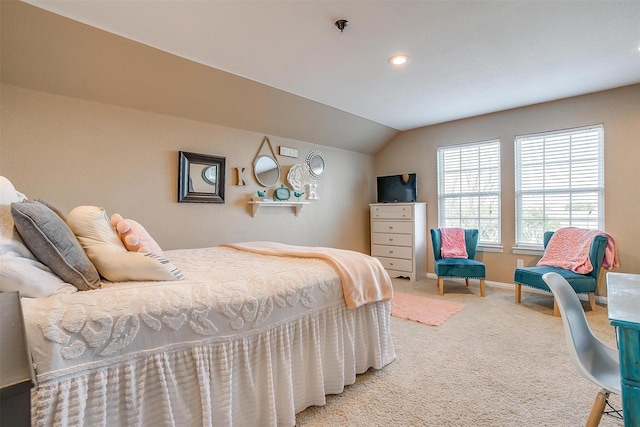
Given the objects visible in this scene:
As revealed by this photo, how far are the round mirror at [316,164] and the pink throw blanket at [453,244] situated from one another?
2.03 meters

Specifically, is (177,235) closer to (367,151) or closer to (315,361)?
(315,361)

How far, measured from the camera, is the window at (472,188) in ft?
14.6

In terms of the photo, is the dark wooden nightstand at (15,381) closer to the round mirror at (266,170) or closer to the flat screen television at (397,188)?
the round mirror at (266,170)

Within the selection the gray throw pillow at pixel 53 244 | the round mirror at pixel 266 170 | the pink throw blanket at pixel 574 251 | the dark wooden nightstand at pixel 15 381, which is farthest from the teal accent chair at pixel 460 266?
the dark wooden nightstand at pixel 15 381

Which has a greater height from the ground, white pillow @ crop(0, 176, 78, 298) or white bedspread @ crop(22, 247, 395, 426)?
white pillow @ crop(0, 176, 78, 298)

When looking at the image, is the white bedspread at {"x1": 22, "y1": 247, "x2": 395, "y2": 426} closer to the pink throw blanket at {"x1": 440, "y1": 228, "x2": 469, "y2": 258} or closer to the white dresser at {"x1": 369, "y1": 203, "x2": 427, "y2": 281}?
the pink throw blanket at {"x1": 440, "y1": 228, "x2": 469, "y2": 258}

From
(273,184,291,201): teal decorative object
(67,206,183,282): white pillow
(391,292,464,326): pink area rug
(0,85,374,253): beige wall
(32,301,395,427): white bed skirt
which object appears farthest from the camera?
(273,184,291,201): teal decorative object

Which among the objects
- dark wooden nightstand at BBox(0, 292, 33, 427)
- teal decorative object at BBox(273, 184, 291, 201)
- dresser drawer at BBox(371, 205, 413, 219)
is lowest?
dark wooden nightstand at BBox(0, 292, 33, 427)

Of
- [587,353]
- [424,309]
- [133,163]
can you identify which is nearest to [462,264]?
[424,309]

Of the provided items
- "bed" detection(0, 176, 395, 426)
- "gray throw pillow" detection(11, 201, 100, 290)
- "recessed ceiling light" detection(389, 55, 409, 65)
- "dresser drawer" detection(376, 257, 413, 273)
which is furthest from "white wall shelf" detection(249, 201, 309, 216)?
"gray throw pillow" detection(11, 201, 100, 290)

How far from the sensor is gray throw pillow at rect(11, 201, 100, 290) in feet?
3.84

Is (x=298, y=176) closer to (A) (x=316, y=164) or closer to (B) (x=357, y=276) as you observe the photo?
(A) (x=316, y=164)

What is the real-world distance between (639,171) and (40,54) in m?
5.84

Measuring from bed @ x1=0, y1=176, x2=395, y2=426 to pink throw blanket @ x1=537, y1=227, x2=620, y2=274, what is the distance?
107 inches
